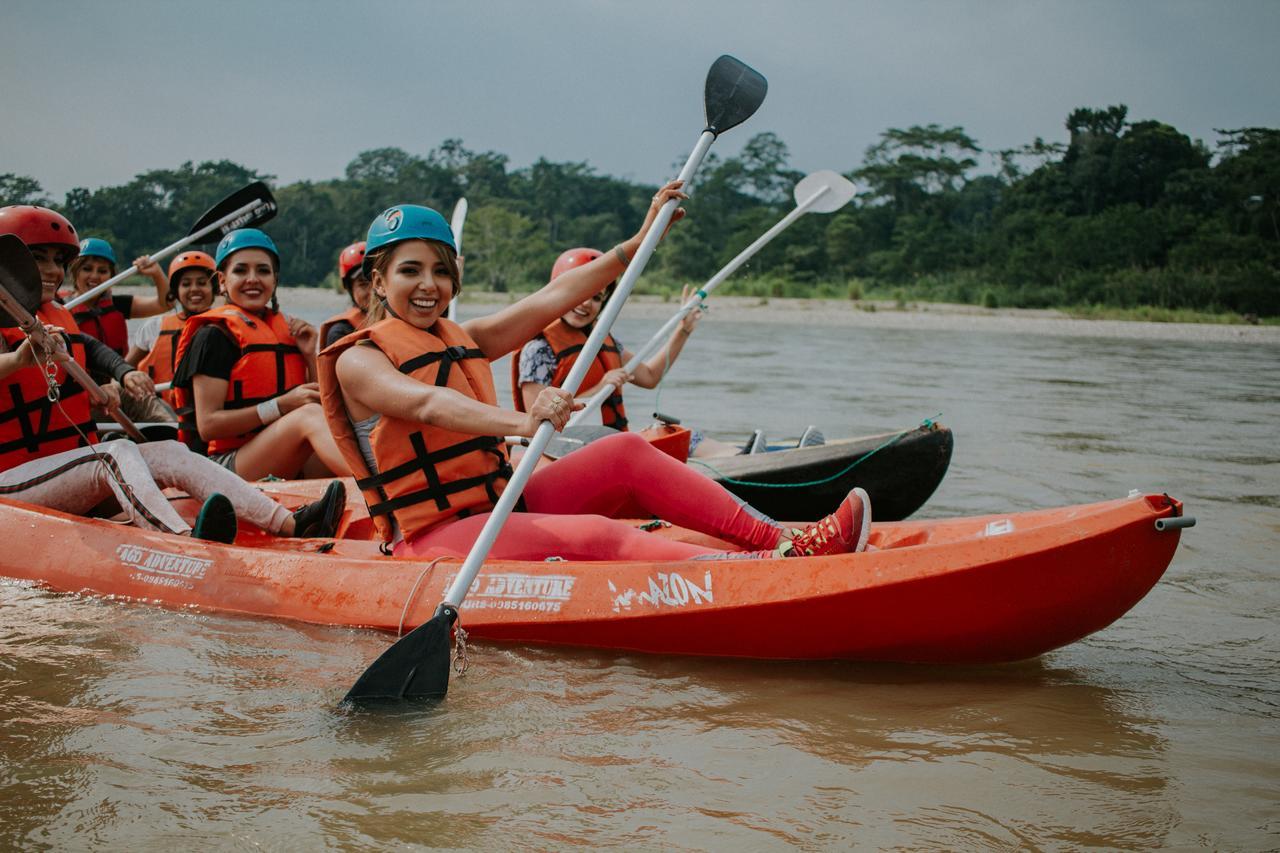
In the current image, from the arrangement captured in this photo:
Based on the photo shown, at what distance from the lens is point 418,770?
8.59 ft

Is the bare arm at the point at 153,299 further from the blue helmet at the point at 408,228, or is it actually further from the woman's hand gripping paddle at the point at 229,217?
the blue helmet at the point at 408,228

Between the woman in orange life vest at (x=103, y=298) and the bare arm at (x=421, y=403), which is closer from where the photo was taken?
the bare arm at (x=421, y=403)

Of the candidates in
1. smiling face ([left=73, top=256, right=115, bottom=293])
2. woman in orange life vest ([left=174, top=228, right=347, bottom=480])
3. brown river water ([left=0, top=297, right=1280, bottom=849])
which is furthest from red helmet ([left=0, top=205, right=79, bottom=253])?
smiling face ([left=73, top=256, right=115, bottom=293])

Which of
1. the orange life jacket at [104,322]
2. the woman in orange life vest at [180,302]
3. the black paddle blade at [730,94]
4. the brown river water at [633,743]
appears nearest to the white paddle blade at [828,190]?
the black paddle blade at [730,94]

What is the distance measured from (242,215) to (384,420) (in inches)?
153

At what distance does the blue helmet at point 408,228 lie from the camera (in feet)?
A: 10.4

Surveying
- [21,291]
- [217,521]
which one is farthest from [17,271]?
[217,521]

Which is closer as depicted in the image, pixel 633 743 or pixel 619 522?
pixel 633 743

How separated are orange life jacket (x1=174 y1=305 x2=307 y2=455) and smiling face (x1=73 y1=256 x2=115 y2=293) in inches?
88.3

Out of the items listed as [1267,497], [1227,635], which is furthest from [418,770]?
[1267,497]

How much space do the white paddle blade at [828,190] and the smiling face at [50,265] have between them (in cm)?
322

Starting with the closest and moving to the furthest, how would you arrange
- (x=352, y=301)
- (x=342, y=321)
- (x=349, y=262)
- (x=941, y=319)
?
(x=342, y=321) → (x=352, y=301) → (x=349, y=262) → (x=941, y=319)

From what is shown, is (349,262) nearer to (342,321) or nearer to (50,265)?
(342,321)

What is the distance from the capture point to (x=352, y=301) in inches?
213
